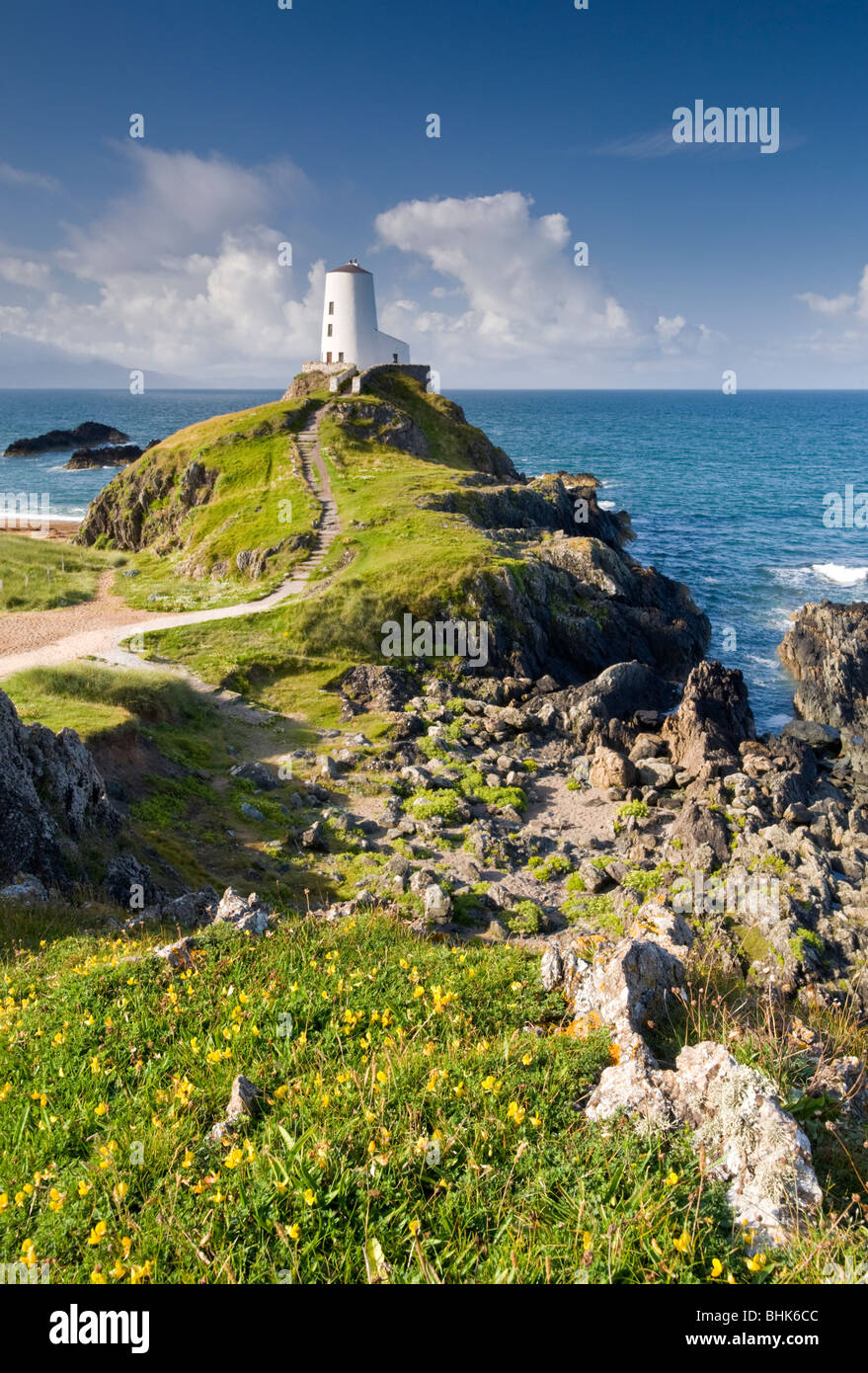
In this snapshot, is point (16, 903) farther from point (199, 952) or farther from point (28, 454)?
point (28, 454)

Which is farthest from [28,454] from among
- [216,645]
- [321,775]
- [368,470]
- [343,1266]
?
[343,1266]

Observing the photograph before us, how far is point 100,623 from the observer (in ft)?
133

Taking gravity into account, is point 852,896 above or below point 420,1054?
below

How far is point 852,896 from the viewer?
22.3 metres

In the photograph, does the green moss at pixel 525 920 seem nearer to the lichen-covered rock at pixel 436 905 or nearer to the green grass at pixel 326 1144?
the lichen-covered rock at pixel 436 905

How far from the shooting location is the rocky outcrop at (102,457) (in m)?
133

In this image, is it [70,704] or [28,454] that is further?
[28,454]

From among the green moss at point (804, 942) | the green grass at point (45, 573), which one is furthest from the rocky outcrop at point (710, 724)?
the green grass at point (45, 573)

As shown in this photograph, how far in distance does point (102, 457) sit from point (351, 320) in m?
68.8

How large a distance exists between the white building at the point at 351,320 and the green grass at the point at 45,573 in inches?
1675

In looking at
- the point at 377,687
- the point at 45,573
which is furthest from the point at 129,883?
the point at 45,573

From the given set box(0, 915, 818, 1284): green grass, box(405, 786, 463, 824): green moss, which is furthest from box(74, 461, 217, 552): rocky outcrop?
box(0, 915, 818, 1284): green grass

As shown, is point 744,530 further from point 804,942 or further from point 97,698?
point 97,698

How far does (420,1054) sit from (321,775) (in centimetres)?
2148
